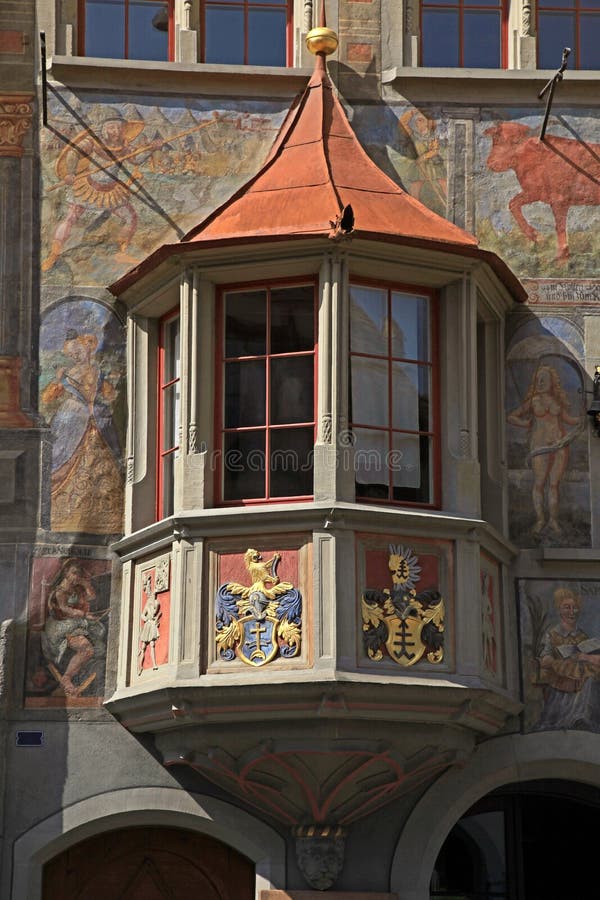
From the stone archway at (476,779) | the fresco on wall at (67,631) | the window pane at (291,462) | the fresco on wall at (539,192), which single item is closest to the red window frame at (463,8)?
the fresco on wall at (539,192)

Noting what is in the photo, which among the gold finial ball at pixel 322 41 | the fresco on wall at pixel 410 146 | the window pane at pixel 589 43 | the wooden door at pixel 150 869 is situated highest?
the window pane at pixel 589 43

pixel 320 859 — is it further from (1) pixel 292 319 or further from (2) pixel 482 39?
(2) pixel 482 39

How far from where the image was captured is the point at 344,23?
52.3 ft

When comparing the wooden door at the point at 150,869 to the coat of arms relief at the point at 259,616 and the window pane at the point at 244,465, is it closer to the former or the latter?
the coat of arms relief at the point at 259,616

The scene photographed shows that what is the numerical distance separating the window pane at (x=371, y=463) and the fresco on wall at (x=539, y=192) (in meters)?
2.25

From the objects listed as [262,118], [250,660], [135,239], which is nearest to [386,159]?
[262,118]

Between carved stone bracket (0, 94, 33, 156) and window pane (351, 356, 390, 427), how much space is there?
11.7 ft

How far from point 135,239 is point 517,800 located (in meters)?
5.64

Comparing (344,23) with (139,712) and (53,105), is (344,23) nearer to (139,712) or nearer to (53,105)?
(53,105)

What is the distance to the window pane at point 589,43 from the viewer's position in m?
16.0

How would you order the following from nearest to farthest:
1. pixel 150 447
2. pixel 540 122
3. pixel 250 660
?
pixel 250 660, pixel 150 447, pixel 540 122

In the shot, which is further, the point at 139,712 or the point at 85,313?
the point at 85,313

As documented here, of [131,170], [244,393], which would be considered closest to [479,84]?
[131,170]

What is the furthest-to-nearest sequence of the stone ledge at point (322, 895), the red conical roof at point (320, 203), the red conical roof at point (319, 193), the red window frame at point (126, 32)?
the red window frame at point (126, 32) → the red conical roof at point (319, 193) → the red conical roof at point (320, 203) → the stone ledge at point (322, 895)
